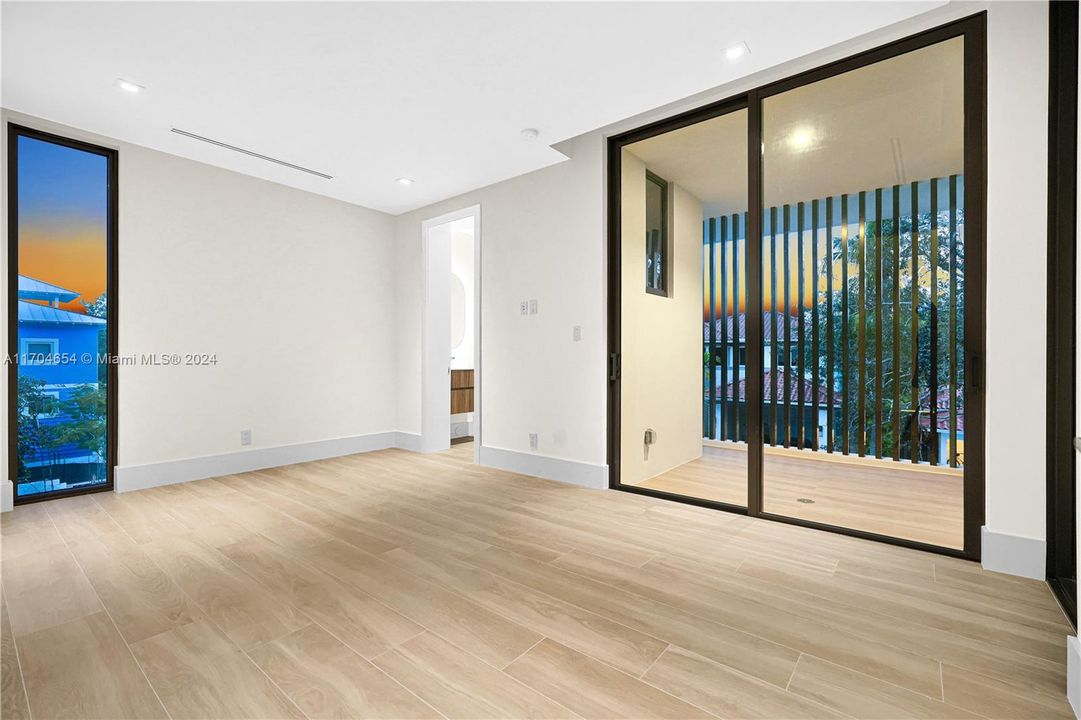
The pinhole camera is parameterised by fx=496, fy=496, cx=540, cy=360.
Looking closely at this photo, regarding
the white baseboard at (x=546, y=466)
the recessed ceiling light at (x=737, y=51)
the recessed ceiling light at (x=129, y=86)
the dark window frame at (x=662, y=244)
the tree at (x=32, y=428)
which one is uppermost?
the recessed ceiling light at (x=737, y=51)

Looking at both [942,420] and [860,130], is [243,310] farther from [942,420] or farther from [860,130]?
[942,420]

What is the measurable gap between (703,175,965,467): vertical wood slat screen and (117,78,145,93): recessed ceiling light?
3792 mm

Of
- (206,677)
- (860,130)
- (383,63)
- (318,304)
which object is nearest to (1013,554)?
(860,130)

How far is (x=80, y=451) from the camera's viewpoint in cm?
358

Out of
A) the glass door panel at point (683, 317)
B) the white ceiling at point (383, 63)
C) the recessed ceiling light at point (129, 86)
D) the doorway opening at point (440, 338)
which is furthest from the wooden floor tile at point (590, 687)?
the recessed ceiling light at point (129, 86)

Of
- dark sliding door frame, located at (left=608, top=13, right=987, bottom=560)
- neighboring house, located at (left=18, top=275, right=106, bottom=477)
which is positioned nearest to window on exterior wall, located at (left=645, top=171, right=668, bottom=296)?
dark sliding door frame, located at (left=608, top=13, right=987, bottom=560)

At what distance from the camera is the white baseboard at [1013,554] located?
2.18 meters

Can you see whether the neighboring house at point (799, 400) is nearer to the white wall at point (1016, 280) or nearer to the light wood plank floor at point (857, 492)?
the light wood plank floor at point (857, 492)

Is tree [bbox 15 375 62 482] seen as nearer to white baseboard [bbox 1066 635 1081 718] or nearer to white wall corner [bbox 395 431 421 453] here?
white wall corner [bbox 395 431 421 453]

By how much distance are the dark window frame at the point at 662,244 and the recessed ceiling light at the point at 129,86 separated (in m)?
3.36

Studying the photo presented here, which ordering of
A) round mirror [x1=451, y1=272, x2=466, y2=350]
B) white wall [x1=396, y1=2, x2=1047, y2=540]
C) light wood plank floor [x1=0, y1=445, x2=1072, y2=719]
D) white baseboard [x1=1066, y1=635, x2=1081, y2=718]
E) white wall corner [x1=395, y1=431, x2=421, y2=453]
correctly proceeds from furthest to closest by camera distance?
round mirror [x1=451, y1=272, x2=466, y2=350] < white wall corner [x1=395, y1=431, x2=421, y2=453] < white wall [x1=396, y1=2, x2=1047, y2=540] < light wood plank floor [x1=0, y1=445, x2=1072, y2=719] < white baseboard [x1=1066, y1=635, x2=1081, y2=718]

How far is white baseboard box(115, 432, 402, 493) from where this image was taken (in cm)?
374

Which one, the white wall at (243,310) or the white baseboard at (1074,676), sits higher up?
the white wall at (243,310)

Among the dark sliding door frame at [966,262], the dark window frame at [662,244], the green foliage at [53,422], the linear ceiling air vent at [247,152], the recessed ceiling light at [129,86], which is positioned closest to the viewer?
the dark sliding door frame at [966,262]
